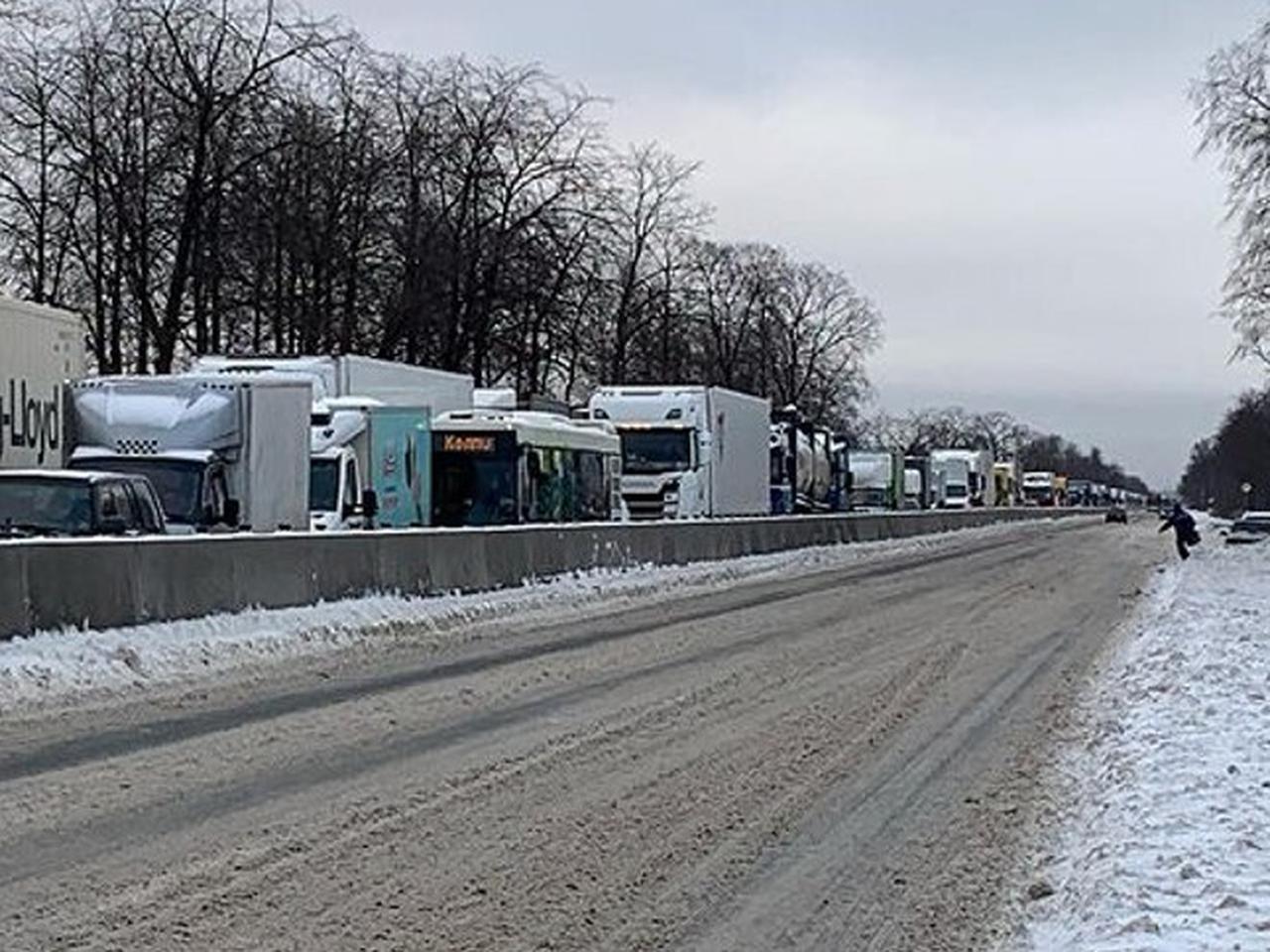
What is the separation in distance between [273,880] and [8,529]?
12299 mm

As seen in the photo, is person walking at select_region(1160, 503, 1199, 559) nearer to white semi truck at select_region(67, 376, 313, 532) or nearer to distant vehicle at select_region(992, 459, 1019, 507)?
white semi truck at select_region(67, 376, 313, 532)

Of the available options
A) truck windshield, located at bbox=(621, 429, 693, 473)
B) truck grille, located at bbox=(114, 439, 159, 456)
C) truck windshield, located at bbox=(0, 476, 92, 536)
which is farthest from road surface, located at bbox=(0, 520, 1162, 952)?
truck windshield, located at bbox=(621, 429, 693, 473)

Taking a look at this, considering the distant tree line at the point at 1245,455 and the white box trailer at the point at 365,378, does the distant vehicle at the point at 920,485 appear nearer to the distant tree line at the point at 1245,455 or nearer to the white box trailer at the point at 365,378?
the distant tree line at the point at 1245,455

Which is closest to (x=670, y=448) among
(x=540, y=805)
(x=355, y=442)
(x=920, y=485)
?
(x=355, y=442)

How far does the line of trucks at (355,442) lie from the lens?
2514 centimetres

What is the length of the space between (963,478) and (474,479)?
6756cm

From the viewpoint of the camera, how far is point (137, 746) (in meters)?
12.4

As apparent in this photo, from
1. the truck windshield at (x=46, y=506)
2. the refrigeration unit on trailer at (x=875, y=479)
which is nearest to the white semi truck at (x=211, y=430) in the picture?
the truck windshield at (x=46, y=506)

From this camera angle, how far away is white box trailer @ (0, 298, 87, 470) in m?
24.6

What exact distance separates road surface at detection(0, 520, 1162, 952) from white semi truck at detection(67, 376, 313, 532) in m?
7.49

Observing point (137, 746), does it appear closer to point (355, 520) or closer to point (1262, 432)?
point (355, 520)

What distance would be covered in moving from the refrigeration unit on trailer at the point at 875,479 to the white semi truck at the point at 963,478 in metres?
11.3

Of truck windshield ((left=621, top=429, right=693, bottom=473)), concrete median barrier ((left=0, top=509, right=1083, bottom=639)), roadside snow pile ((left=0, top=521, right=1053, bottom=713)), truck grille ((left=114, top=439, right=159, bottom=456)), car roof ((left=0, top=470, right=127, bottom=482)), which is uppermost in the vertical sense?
truck windshield ((left=621, top=429, right=693, bottom=473))

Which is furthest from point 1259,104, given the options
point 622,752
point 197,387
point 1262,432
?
point 1262,432
